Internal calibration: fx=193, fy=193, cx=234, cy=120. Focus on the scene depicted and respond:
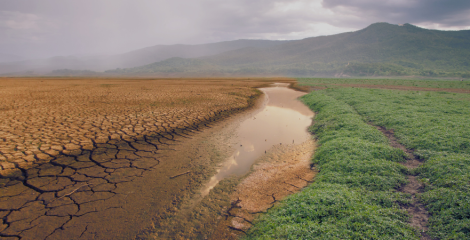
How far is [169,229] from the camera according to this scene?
342 centimetres

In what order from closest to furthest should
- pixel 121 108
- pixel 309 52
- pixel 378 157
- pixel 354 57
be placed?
pixel 378 157 → pixel 121 108 → pixel 354 57 → pixel 309 52

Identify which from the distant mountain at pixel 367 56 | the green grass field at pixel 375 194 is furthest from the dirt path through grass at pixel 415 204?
the distant mountain at pixel 367 56

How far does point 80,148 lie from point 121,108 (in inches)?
241

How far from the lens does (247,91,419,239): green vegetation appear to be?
2879 millimetres

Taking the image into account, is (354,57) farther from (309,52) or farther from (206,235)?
(206,235)

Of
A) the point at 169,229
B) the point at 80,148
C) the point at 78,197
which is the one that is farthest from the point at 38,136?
the point at 169,229

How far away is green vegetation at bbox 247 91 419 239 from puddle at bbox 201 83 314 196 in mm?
1914

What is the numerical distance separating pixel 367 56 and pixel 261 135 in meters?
165

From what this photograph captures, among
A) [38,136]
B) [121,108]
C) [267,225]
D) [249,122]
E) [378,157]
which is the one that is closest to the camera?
[267,225]

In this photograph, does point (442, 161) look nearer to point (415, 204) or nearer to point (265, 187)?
point (415, 204)

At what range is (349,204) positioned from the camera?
3.37m

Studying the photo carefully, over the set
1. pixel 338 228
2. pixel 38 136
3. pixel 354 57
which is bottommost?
pixel 338 228

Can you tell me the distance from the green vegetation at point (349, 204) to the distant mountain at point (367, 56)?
104 meters

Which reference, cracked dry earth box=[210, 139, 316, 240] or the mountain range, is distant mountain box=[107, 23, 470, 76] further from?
cracked dry earth box=[210, 139, 316, 240]
